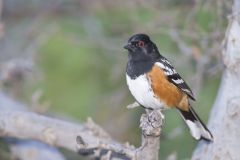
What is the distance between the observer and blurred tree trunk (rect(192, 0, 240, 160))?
493cm

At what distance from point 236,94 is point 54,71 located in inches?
208

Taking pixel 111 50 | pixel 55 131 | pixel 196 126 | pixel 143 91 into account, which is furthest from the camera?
pixel 111 50

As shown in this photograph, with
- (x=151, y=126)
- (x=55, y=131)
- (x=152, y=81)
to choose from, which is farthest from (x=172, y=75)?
(x=55, y=131)

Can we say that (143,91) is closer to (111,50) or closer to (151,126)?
(151,126)

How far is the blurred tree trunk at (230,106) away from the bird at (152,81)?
9 centimetres

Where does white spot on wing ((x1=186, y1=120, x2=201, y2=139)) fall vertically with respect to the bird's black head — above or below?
below

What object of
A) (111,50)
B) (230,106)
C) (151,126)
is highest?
(111,50)

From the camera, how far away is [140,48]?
492 centimetres

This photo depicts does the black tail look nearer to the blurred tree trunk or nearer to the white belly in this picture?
the blurred tree trunk

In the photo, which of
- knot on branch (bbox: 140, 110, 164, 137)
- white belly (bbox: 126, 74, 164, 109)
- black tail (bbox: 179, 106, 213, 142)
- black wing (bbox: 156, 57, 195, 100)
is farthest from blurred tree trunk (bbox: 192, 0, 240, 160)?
knot on branch (bbox: 140, 110, 164, 137)

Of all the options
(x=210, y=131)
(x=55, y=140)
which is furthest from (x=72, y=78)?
(x=210, y=131)

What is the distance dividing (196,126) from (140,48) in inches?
29.4

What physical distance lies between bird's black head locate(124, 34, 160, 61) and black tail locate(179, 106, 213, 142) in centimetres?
56

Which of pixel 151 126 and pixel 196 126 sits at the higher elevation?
pixel 196 126
